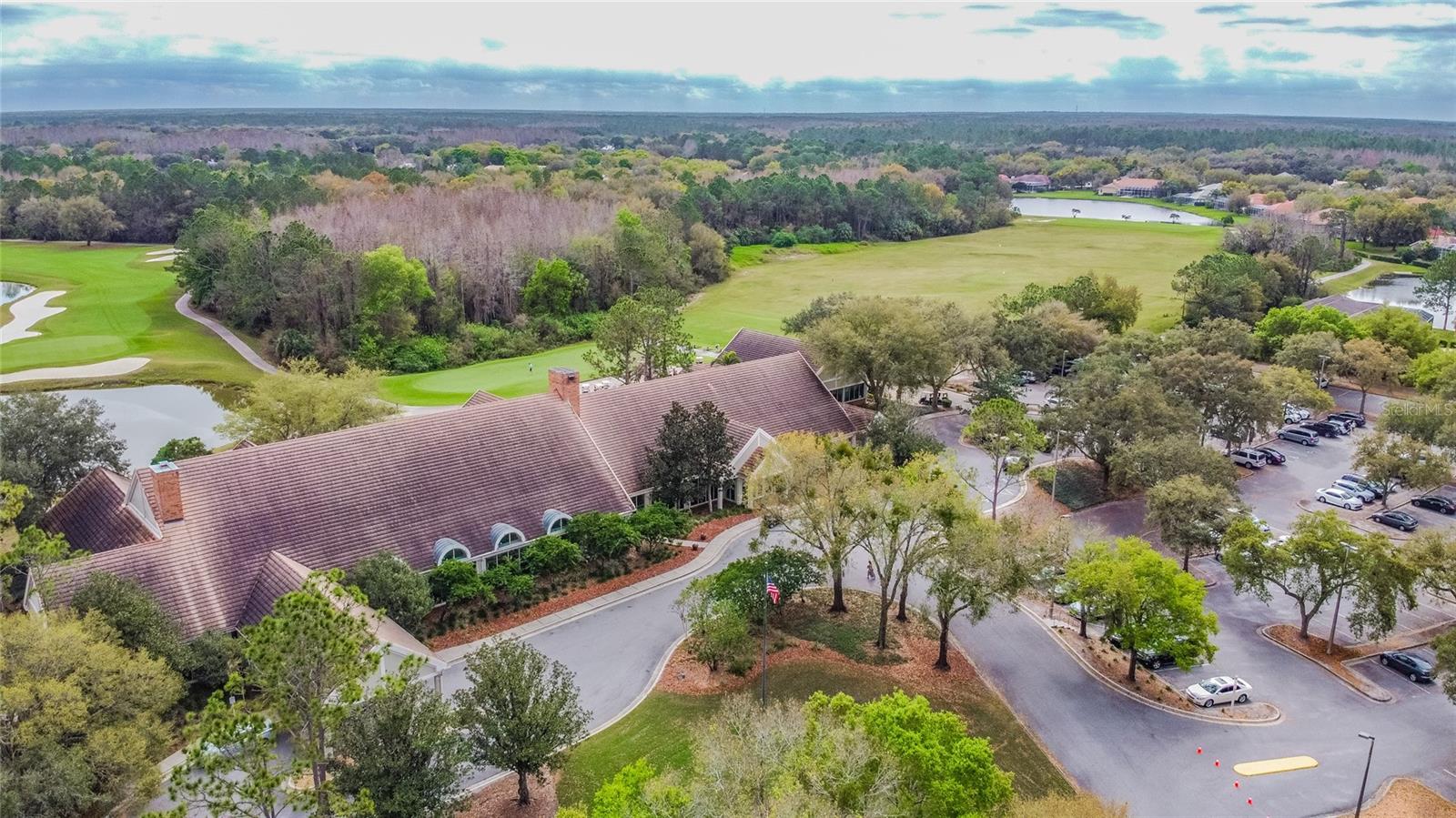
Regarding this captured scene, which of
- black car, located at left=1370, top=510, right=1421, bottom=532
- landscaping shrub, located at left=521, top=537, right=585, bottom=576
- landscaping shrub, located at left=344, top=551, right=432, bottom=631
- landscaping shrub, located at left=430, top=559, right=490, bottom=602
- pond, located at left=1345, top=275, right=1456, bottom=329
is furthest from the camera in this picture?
pond, located at left=1345, top=275, right=1456, bottom=329

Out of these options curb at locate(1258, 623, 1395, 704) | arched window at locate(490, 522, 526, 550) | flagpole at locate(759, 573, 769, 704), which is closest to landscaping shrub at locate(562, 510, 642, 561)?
arched window at locate(490, 522, 526, 550)

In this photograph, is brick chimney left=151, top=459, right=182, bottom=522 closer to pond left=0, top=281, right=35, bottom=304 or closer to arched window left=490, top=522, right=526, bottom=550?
arched window left=490, top=522, right=526, bottom=550

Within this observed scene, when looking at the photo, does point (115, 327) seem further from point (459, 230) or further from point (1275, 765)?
point (1275, 765)

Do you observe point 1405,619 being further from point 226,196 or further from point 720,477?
point 226,196

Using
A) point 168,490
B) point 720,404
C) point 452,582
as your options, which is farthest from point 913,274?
point 168,490

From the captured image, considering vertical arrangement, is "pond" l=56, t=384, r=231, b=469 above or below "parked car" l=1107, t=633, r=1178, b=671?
above

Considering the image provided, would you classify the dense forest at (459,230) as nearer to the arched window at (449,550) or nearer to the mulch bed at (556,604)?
the arched window at (449,550)
